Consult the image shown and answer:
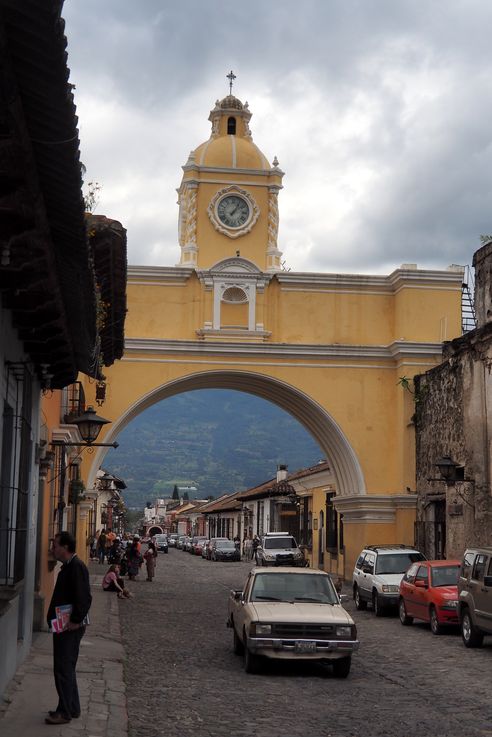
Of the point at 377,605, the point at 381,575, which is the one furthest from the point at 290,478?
the point at 377,605

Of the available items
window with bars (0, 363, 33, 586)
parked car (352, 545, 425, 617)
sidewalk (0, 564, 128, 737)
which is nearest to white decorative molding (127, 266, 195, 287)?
parked car (352, 545, 425, 617)

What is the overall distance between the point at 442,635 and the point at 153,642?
15.5 ft

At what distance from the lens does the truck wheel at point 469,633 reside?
1484 cm

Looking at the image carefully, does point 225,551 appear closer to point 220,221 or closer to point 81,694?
point 220,221

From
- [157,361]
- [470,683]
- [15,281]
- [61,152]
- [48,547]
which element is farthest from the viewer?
[157,361]

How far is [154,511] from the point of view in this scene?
18100 cm

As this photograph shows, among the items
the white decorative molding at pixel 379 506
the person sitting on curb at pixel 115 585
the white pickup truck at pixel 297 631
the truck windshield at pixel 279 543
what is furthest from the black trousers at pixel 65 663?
the truck windshield at pixel 279 543

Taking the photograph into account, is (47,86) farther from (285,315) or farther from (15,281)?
(285,315)

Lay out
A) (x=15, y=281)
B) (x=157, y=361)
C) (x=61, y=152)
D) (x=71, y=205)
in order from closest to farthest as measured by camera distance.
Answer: (x=61, y=152), (x=71, y=205), (x=15, y=281), (x=157, y=361)

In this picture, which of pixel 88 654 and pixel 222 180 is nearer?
pixel 88 654

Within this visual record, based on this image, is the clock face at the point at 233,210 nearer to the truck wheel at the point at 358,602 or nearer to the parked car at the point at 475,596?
the truck wheel at the point at 358,602

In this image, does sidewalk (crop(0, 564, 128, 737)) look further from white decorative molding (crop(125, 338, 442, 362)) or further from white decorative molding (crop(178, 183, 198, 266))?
white decorative molding (crop(178, 183, 198, 266))

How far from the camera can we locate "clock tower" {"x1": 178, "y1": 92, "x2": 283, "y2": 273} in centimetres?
3048

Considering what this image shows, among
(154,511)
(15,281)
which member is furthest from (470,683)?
(154,511)
